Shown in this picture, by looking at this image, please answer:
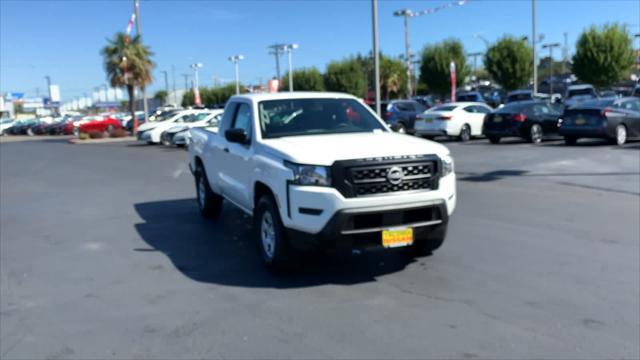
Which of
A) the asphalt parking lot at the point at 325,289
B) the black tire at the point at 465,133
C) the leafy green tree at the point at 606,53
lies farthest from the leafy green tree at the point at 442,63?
the asphalt parking lot at the point at 325,289

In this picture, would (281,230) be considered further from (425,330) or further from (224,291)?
(425,330)

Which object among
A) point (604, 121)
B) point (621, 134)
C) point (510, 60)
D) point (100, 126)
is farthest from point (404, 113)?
point (510, 60)

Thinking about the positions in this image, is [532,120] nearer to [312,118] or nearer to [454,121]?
[454,121]

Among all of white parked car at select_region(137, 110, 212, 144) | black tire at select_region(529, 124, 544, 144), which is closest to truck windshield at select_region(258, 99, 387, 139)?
black tire at select_region(529, 124, 544, 144)

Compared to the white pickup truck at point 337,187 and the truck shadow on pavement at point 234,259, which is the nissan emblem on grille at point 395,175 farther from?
the truck shadow on pavement at point 234,259

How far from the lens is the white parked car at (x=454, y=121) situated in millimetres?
22570

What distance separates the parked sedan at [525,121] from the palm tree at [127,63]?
978 inches

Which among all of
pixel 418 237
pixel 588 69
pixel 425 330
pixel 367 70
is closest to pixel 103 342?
pixel 425 330

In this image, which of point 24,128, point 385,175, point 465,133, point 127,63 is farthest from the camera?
point 24,128

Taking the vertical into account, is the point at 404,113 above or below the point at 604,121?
above

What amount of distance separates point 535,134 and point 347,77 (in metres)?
50.8

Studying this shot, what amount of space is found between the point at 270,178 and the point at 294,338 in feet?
6.32

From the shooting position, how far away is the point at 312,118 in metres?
7.13

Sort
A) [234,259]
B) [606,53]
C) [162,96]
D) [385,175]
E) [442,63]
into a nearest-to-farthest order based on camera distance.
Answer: [385,175] < [234,259] < [606,53] < [442,63] < [162,96]
